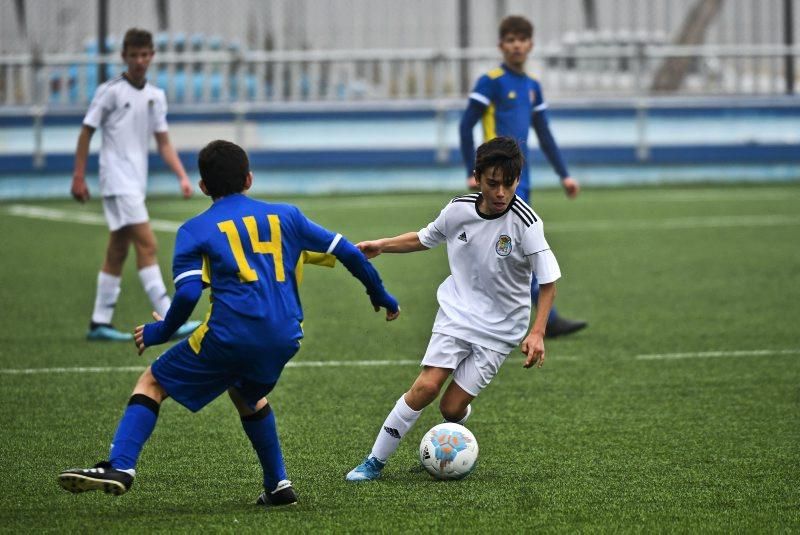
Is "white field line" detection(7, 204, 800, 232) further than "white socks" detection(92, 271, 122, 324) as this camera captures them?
Yes

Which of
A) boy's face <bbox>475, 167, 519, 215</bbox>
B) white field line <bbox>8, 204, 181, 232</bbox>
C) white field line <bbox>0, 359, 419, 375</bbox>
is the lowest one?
white field line <bbox>0, 359, 419, 375</bbox>

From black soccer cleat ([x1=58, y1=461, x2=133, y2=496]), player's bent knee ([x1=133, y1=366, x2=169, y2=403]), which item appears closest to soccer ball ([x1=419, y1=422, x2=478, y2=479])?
player's bent knee ([x1=133, y1=366, x2=169, y2=403])

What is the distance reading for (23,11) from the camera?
69.5ft

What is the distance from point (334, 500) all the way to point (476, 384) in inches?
31.3

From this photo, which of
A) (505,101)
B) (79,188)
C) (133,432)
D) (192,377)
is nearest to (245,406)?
(192,377)

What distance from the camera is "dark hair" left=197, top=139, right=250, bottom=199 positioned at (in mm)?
4637

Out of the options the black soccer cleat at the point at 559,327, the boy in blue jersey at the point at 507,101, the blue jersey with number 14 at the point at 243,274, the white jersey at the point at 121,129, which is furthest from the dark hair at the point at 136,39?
the blue jersey with number 14 at the point at 243,274

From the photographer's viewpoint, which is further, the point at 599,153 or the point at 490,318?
the point at 599,153

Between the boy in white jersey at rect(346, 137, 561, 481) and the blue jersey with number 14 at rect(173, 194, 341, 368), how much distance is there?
0.75 meters

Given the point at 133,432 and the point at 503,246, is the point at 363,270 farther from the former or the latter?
the point at 133,432

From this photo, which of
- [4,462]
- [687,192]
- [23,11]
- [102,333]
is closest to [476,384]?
[4,462]

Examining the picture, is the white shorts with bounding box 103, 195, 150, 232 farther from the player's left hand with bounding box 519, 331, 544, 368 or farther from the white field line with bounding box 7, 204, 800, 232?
the white field line with bounding box 7, 204, 800, 232

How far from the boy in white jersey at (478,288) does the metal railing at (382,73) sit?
15.4 m

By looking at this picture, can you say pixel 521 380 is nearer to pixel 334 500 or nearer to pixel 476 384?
pixel 476 384
